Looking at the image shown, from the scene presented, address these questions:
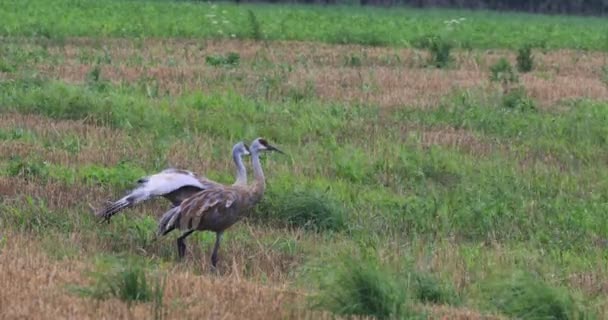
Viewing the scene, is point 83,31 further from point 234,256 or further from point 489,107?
point 234,256

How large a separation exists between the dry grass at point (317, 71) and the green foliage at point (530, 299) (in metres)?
10.9

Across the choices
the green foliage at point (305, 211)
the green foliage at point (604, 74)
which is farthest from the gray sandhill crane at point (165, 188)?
the green foliage at point (604, 74)

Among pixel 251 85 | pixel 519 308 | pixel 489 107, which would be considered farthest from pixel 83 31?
pixel 519 308

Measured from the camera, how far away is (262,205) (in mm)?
12875

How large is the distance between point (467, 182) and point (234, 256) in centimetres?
451

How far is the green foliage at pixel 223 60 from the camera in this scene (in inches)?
1009

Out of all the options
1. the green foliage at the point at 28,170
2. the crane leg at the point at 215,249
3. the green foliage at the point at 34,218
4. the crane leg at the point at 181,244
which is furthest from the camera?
the green foliage at the point at 28,170

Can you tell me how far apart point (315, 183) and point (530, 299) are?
5067 millimetres

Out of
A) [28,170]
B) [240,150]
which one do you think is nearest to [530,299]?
[240,150]

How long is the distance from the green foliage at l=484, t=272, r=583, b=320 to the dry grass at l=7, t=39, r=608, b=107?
1092 centimetres

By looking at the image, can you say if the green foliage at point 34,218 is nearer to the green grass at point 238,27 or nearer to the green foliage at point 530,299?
the green foliage at point 530,299

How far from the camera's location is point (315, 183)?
1402cm

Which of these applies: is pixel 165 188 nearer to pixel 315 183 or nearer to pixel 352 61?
pixel 315 183

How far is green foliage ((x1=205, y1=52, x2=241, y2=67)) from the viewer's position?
25.6 m
